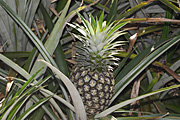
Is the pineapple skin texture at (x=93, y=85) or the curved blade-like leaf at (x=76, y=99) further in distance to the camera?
the pineapple skin texture at (x=93, y=85)

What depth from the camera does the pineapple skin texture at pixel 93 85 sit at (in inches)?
30.3

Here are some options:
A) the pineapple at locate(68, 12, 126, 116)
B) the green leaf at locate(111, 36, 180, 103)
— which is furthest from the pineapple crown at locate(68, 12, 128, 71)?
the green leaf at locate(111, 36, 180, 103)

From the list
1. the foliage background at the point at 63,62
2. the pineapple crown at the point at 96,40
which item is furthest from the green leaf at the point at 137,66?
the pineapple crown at the point at 96,40

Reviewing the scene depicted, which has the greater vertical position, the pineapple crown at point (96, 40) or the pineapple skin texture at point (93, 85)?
the pineapple crown at point (96, 40)

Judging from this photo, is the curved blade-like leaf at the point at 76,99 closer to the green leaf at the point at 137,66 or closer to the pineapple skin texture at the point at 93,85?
the pineapple skin texture at the point at 93,85

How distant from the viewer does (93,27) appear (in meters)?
0.77

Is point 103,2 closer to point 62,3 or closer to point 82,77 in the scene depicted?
point 62,3

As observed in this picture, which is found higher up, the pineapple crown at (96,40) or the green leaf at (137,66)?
the pineapple crown at (96,40)

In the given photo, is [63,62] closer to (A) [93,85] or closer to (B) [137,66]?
(A) [93,85]

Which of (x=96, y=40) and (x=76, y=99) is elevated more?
(x=96, y=40)

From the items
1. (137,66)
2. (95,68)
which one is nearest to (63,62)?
(95,68)

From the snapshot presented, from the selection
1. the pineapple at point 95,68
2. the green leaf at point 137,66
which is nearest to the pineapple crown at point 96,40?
the pineapple at point 95,68

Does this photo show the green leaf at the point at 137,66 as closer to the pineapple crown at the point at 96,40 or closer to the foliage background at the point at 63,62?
the foliage background at the point at 63,62

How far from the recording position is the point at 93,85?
768mm
